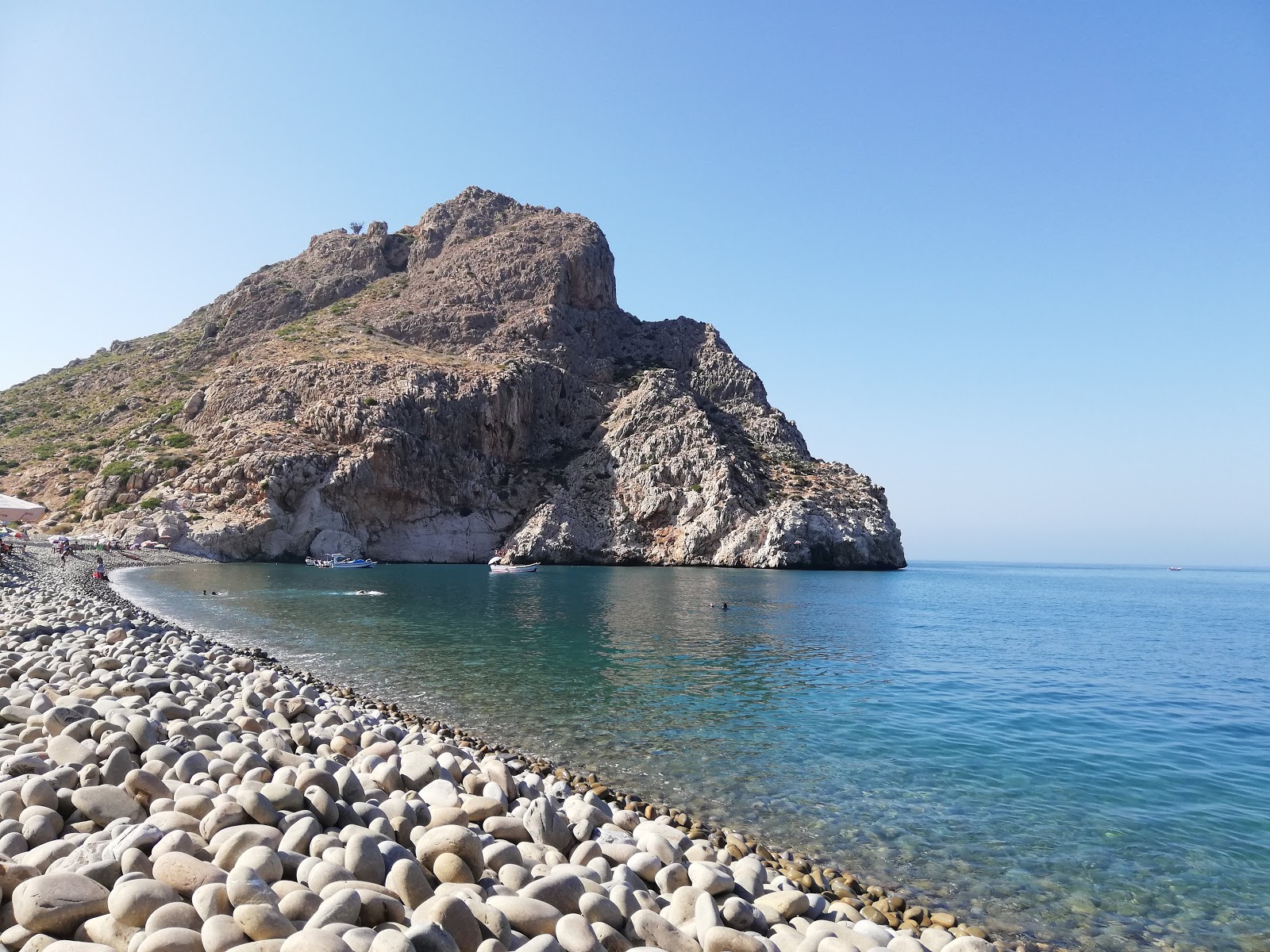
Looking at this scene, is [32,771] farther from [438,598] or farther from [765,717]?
[438,598]

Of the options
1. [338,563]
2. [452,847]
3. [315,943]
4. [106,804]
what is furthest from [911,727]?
[338,563]

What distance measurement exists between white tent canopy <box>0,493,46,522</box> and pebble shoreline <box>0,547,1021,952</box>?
36.7m

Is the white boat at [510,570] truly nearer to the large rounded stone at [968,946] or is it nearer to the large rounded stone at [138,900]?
the large rounded stone at [968,946]

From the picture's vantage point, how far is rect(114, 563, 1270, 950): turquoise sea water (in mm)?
8719

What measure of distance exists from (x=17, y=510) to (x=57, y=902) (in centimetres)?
4488

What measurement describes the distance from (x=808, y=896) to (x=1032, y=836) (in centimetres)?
520

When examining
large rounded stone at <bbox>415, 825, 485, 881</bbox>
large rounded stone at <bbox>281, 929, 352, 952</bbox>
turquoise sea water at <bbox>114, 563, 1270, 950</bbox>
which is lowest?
turquoise sea water at <bbox>114, 563, 1270, 950</bbox>

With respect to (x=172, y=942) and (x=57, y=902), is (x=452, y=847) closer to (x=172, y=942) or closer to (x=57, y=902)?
(x=172, y=942)

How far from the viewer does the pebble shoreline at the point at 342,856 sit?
14.2 ft

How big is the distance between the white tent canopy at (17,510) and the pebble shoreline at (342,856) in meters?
36.7

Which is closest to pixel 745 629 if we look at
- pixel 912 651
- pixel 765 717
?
pixel 912 651

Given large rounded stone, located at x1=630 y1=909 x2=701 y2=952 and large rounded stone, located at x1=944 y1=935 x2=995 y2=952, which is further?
large rounded stone, located at x1=944 y1=935 x2=995 y2=952

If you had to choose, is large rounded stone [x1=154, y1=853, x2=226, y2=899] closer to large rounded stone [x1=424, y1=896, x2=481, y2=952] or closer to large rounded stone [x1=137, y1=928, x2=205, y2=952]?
large rounded stone [x1=137, y1=928, x2=205, y2=952]

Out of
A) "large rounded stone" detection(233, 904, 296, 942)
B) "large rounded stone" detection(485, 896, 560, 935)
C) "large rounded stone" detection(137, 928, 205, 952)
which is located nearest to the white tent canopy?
"large rounded stone" detection(137, 928, 205, 952)
